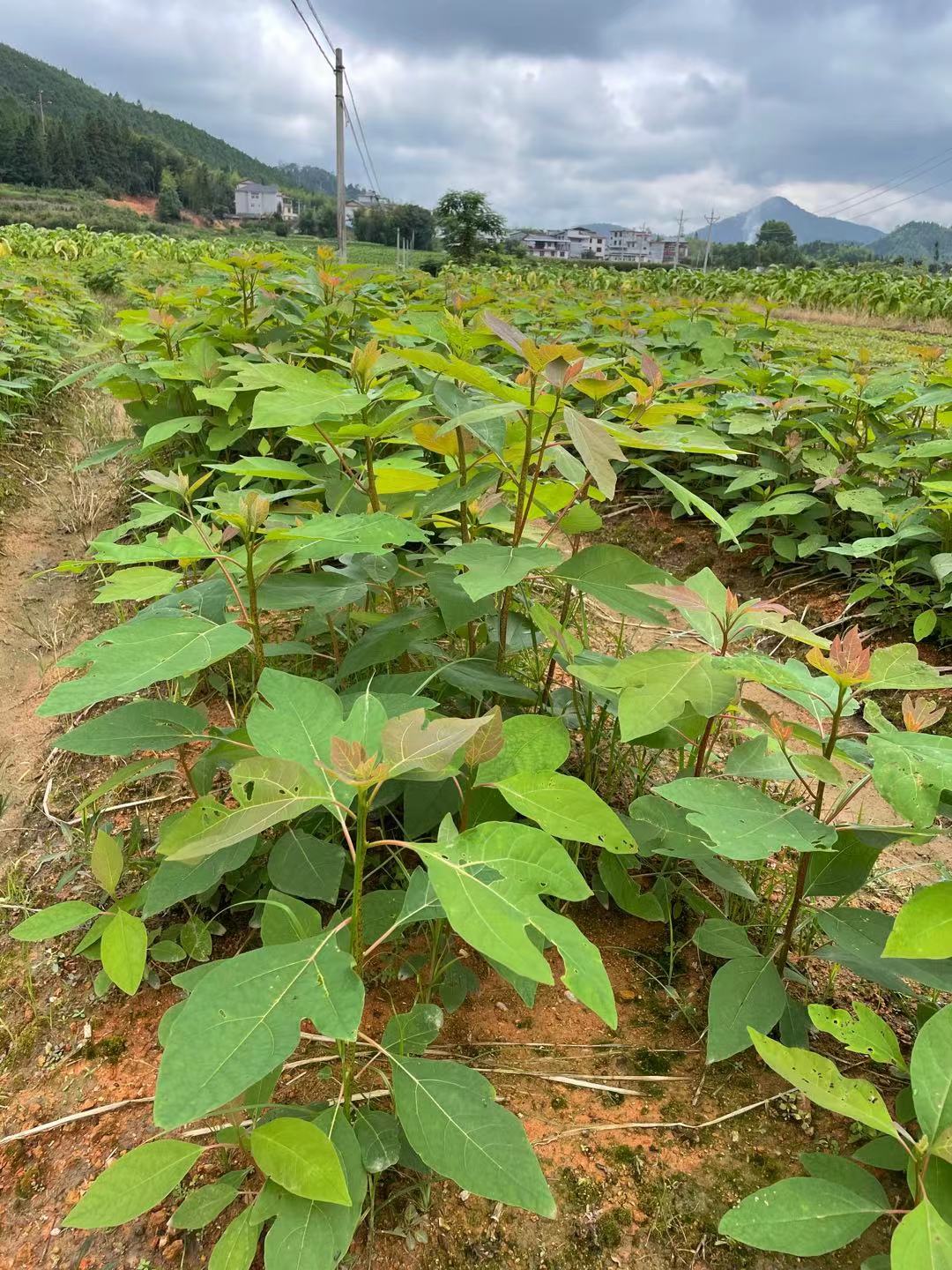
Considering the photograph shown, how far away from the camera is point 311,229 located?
60.1m

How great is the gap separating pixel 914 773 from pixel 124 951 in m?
1.32

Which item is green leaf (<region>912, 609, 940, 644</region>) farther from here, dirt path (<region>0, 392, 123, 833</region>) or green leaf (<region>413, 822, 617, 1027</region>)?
dirt path (<region>0, 392, 123, 833</region>)

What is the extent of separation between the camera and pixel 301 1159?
882 mm

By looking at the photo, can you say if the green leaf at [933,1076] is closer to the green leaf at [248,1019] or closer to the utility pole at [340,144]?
the green leaf at [248,1019]

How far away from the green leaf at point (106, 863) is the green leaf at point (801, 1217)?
3.92ft

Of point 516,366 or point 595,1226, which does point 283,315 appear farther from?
point 595,1226

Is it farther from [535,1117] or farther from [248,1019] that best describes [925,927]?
[248,1019]

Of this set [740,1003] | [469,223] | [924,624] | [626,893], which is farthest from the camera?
[469,223]

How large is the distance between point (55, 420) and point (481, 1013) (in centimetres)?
520

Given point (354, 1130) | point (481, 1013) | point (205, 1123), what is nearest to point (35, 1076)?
point (205, 1123)

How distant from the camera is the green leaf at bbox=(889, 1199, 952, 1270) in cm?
76

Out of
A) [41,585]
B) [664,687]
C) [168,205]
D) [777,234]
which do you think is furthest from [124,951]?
[777,234]

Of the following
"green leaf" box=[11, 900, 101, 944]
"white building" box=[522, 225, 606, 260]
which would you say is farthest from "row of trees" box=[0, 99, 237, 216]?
"green leaf" box=[11, 900, 101, 944]

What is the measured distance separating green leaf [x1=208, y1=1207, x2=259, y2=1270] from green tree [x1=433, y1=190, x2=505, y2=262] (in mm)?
29560
